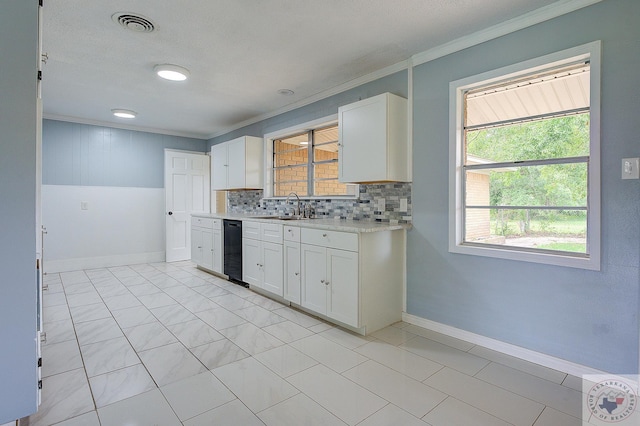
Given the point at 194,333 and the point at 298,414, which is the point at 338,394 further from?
the point at 194,333

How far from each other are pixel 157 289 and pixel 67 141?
303cm

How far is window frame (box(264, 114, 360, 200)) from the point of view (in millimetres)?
3799

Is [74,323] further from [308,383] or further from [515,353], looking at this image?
[515,353]

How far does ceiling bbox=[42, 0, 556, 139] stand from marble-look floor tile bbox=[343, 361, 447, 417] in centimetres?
243

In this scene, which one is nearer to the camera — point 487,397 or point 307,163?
point 487,397

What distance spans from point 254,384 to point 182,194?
189 inches

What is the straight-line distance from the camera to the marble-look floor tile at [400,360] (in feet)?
6.97

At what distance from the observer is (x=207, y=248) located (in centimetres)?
489

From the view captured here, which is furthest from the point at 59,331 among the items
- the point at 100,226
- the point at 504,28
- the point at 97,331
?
the point at 504,28

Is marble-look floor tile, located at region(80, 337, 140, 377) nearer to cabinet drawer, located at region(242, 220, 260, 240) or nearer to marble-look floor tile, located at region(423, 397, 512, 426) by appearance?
cabinet drawer, located at region(242, 220, 260, 240)

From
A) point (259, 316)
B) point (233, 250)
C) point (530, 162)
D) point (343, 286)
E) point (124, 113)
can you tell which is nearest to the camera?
point (530, 162)

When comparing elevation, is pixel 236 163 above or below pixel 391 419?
above

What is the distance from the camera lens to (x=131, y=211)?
571 cm

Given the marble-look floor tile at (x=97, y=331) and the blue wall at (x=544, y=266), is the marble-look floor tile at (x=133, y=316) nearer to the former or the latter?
the marble-look floor tile at (x=97, y=331)
